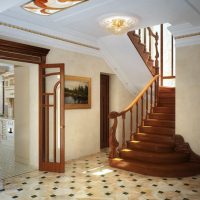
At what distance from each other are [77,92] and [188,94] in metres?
2.62

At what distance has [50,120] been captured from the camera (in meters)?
5.11

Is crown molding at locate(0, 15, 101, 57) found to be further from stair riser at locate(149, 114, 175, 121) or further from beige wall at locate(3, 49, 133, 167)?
stair riser at locate(149, 114, 175, 121)

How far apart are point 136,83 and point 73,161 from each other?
309cm

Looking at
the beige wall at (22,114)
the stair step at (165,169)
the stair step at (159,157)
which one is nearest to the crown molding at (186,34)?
the stair step at (159,157)

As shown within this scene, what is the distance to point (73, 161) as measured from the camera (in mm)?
5551

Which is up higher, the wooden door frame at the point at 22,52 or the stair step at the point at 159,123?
the wooden door frame at the point at 22,52

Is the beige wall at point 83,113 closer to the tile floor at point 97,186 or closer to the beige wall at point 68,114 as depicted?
the beige wall at point 68,114

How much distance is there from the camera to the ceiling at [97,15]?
381 cm

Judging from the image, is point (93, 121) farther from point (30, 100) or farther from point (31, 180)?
point (31, 180)

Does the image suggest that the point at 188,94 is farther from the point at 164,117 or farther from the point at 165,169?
the point at 165,169

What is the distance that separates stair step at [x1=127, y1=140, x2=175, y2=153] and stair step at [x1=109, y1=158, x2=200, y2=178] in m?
0.42

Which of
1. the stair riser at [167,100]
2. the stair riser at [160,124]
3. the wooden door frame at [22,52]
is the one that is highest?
the wooden door frame at [22,52]

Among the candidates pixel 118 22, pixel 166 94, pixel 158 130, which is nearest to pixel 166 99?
pixel 166 94

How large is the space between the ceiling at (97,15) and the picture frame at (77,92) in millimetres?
1092
